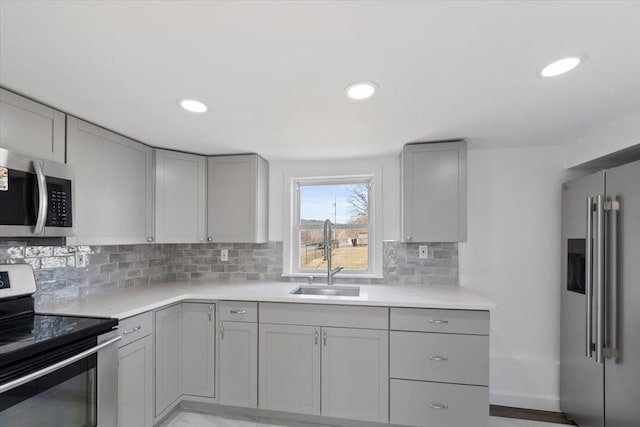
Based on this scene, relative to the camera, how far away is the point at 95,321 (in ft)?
5.23

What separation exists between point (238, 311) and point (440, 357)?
4.84ft

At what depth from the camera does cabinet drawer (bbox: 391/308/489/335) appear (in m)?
1.98

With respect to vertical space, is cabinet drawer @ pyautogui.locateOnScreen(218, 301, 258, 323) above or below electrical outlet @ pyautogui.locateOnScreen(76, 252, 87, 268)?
below

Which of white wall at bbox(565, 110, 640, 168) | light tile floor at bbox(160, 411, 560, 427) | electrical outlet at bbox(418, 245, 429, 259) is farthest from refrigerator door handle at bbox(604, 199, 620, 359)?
electrical outlet at bbox(418, 245, 429, 259)

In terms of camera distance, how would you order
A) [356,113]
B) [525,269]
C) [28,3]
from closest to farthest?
1. [28,3]
2. [356,113]
3. [525,269]

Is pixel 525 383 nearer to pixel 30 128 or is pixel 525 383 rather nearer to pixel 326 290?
pixel 326 290

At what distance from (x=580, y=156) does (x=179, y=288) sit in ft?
11.1

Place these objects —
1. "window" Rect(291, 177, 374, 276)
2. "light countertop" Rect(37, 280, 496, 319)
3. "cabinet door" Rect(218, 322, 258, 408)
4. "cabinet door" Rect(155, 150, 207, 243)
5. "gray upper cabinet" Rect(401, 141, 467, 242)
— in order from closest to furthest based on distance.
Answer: "light countertop" Rect(37, 280, 496, 319) → "cabinet door" Rect(218, 322, 258, 408) → "gray upper cabinet" Rect(401, 141, 467, 242) → "cabinet door" Rect(155, 150, 207, 243) → "window" Rect(291, 177, 374, 276)

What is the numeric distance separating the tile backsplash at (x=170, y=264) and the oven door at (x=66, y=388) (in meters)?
0.75

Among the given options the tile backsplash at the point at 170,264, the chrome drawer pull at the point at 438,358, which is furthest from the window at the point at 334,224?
the chrome drawer pull at the point at 438,358

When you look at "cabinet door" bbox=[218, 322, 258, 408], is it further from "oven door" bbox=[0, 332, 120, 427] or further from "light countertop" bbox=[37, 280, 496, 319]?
"oven door" bbox=[0, 332, 120, 427]

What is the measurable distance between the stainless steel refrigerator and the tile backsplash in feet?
2.82

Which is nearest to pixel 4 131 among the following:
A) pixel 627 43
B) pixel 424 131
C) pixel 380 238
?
pixel 424 131

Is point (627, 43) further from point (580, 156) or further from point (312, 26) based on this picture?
point (580, 156)
